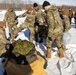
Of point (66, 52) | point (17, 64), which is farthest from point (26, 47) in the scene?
point (66, 52)

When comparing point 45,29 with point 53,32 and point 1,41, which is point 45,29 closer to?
point 53,32

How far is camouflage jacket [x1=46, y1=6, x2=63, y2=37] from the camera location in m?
6.33

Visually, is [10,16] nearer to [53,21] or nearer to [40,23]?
[40,23]

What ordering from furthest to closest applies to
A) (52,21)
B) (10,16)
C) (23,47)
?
1. (10,16)
2. (52,21)
3. (23,47)

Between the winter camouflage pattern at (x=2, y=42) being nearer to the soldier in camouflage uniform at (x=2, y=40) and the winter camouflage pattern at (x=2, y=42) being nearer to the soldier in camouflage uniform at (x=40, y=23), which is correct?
the soldier in camouflage uniform at (x=2, y=40)

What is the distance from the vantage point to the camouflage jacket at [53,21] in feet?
20.8

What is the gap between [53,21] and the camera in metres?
6.40

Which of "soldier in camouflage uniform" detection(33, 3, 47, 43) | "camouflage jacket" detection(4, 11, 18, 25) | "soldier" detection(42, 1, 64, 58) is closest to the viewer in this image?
"soldier" detection(42, 1, 64, 58)

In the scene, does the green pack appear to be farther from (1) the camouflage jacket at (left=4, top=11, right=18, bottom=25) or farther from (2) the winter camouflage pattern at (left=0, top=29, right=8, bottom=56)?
(1) the camouflage jacket at (left=4, top=11, right=18, bottom=25)

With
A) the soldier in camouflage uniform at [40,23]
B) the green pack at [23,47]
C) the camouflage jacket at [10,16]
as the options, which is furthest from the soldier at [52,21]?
the camouflage jacket at [10,16]

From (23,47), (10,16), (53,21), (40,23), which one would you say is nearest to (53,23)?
(53,21)

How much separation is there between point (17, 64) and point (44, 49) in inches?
161

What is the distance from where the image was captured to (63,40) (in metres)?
9.09

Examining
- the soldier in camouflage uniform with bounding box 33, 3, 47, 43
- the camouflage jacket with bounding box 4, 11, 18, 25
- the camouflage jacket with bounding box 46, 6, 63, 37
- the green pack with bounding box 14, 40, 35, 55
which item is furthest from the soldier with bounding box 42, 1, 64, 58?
the camouflage jacket with bounding box 4, 11, 18, 25
